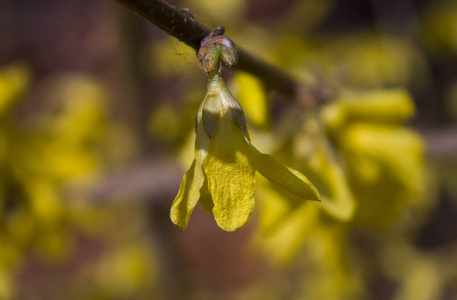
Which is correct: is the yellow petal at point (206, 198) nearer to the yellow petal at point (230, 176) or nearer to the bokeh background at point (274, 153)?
the yellow petal at point (230, 176)

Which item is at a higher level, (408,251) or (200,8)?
(200,8)

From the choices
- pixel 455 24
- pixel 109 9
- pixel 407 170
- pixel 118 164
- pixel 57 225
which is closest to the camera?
pixel 407 170

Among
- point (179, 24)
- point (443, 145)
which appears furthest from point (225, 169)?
point (443, 145)

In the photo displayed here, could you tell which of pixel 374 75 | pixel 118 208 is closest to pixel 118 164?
pixel 118 208

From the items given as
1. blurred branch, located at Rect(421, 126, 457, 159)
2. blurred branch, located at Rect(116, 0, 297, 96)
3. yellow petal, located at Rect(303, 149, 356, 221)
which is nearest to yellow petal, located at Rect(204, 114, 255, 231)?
blurred branch, located at Rect(116, 0, 297, 96)

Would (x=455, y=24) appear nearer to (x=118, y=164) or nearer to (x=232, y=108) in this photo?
(x=118, y=164)

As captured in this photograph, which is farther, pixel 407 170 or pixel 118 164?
pixel 118 164
